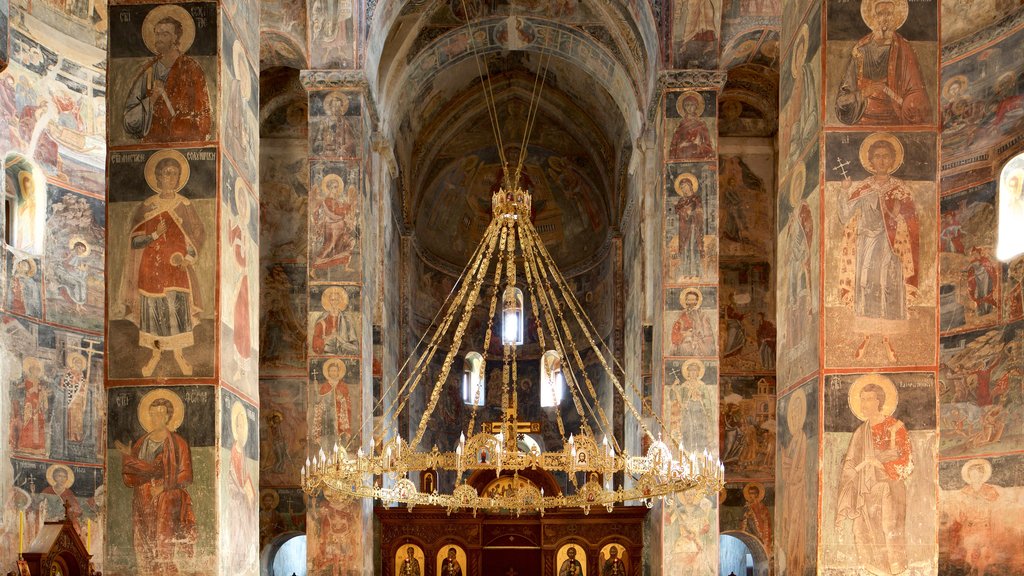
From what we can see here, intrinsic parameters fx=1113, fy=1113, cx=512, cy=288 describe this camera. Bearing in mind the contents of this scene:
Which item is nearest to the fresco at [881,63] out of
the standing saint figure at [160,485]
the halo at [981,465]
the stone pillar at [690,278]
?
the standing saint figure at [160,485]

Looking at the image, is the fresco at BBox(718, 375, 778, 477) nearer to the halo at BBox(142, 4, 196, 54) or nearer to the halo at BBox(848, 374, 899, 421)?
the halo at BBox(848, 374, 899, 421)

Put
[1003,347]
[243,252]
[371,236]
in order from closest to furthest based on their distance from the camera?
[243,252], [1003,347], [371,236]

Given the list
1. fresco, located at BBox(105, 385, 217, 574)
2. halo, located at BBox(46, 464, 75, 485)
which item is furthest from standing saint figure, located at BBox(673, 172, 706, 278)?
halo, located at BBox(46, 464, 75, 485)

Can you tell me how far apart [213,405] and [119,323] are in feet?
4.27

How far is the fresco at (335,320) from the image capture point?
19719mm

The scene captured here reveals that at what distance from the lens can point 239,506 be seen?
11789 mm

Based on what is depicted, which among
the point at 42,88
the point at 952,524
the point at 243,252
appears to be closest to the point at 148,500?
the point at 243,252

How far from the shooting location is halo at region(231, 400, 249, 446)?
11.7 m

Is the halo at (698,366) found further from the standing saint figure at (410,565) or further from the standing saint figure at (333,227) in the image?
the standing saint figure at (410,565)

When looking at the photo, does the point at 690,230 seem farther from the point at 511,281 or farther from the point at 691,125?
the point at 511,281

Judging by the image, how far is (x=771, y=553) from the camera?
23031 millimetres

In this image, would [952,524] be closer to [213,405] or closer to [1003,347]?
[1003,347]

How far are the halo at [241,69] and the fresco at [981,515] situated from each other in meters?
13.1

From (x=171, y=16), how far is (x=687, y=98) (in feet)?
35.2
